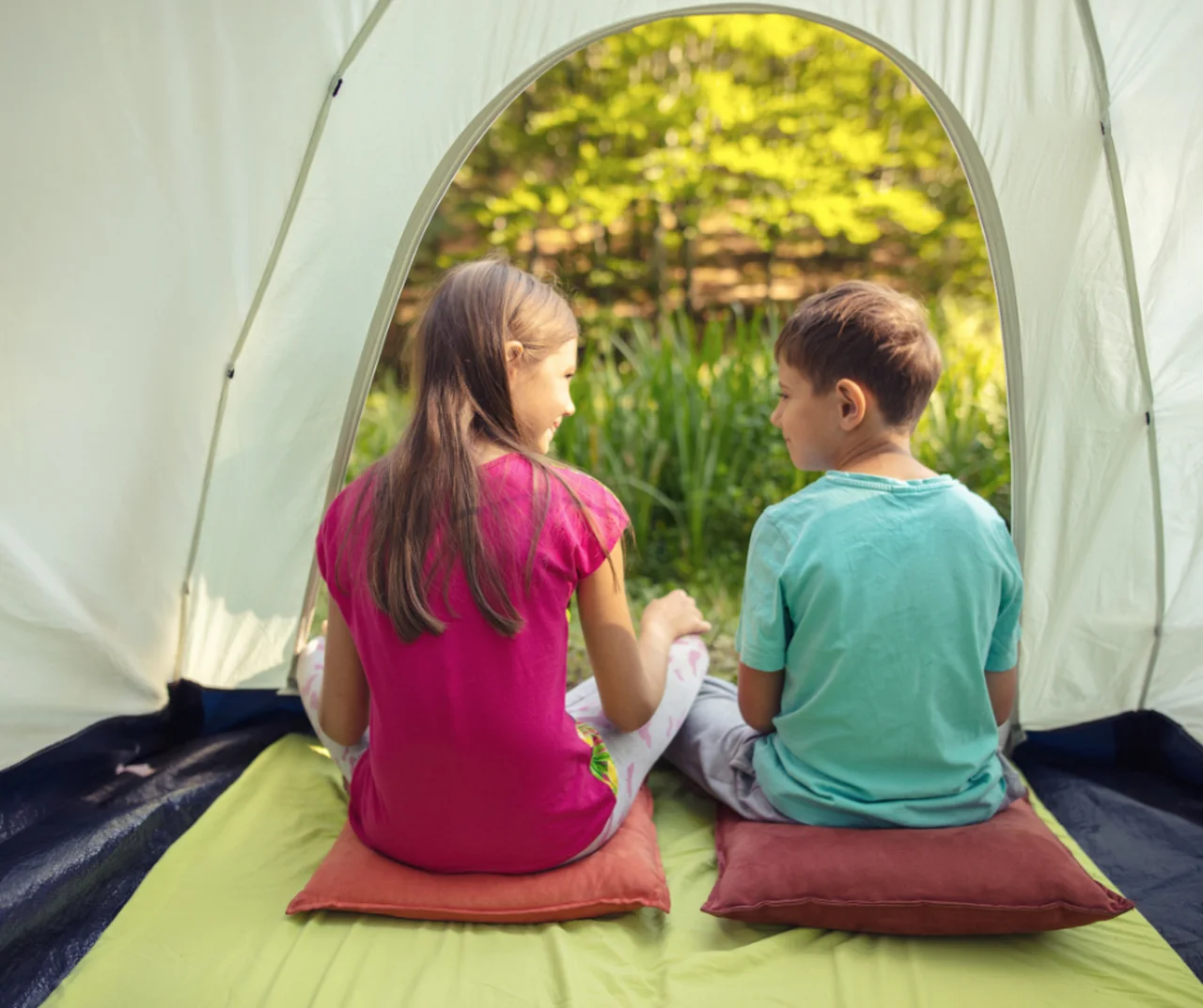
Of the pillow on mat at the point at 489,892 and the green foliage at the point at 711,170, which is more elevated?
the green foliage at the point at 711,170

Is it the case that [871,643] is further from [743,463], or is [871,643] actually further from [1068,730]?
[743,463]

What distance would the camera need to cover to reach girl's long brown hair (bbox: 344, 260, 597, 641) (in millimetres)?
1634

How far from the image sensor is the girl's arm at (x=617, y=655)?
175cm

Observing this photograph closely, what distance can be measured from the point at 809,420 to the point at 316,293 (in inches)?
45.8

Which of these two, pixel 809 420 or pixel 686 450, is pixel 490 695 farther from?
pixel 686 450

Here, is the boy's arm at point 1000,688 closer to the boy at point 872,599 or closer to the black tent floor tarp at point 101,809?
the boy at point 872,599

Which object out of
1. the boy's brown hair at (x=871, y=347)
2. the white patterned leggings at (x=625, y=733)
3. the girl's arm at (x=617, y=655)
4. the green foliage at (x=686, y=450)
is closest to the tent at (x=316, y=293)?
the white patterned leggings at (x=625, y=733)

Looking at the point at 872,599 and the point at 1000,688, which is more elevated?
the point at 872,599

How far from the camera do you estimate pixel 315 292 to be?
7.89 feet

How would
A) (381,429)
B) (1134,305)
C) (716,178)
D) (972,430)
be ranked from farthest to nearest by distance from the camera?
(716,178) → (381,429) → (972,430) → (1134,305)

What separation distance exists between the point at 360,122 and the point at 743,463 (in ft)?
6.40

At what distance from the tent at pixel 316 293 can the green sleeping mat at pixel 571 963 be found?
598 millimetres

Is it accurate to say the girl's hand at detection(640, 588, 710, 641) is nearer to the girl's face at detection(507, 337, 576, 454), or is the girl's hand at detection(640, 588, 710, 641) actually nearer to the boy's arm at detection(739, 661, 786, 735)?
the boy's arm at detection(739, 661, 786, 735)

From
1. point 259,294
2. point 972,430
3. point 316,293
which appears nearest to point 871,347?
point 316,293
